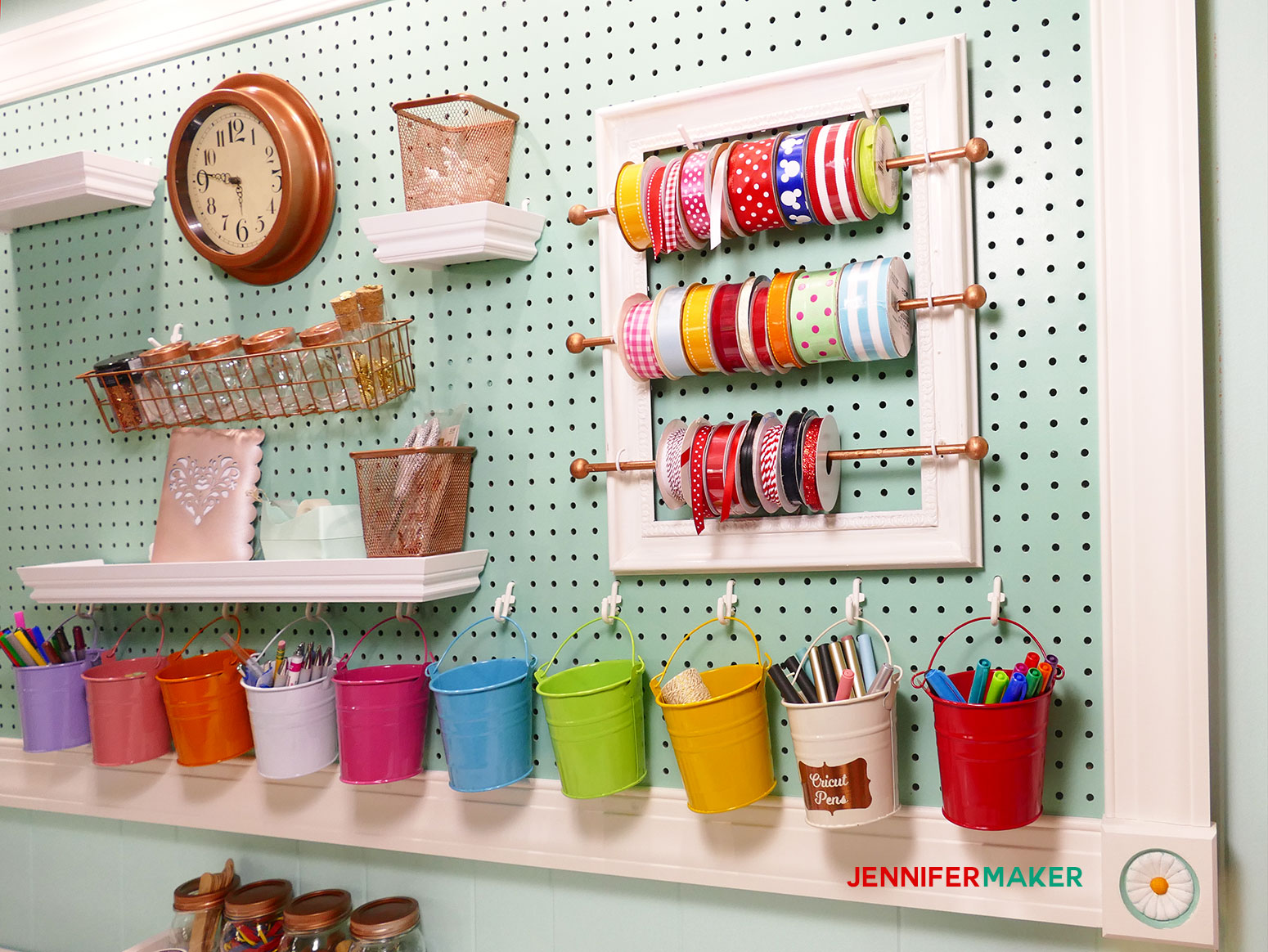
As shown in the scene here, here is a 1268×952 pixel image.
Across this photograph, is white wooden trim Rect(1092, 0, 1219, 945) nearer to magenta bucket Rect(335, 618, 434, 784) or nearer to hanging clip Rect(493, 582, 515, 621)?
hanging clip Rect(493, 582, 515, 621)

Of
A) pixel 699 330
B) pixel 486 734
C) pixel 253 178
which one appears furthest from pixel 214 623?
pixel 699 330

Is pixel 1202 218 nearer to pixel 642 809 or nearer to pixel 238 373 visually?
pixel 642 809

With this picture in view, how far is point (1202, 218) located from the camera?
3.94ft

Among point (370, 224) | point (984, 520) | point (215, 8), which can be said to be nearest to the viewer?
point (984, 520)

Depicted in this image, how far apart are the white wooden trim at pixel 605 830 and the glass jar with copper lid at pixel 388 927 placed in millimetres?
101

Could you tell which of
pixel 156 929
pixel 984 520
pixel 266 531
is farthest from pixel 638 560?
pixel 156 929

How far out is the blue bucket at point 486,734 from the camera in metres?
1.40

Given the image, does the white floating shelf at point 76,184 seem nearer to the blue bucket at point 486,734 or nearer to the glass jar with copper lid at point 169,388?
the glass jar with copper lid at point 169,388

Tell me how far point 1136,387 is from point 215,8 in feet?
5.56

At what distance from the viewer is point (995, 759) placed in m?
1.12

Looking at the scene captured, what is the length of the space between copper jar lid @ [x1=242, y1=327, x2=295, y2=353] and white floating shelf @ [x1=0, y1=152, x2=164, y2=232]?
0.44m

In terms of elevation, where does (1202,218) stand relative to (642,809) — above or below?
above

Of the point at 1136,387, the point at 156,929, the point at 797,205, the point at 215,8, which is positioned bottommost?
the point at 156,929

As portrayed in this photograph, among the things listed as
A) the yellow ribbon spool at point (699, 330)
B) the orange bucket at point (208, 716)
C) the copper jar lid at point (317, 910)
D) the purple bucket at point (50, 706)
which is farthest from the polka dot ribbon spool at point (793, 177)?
the purple bucket at point (50, 706)
